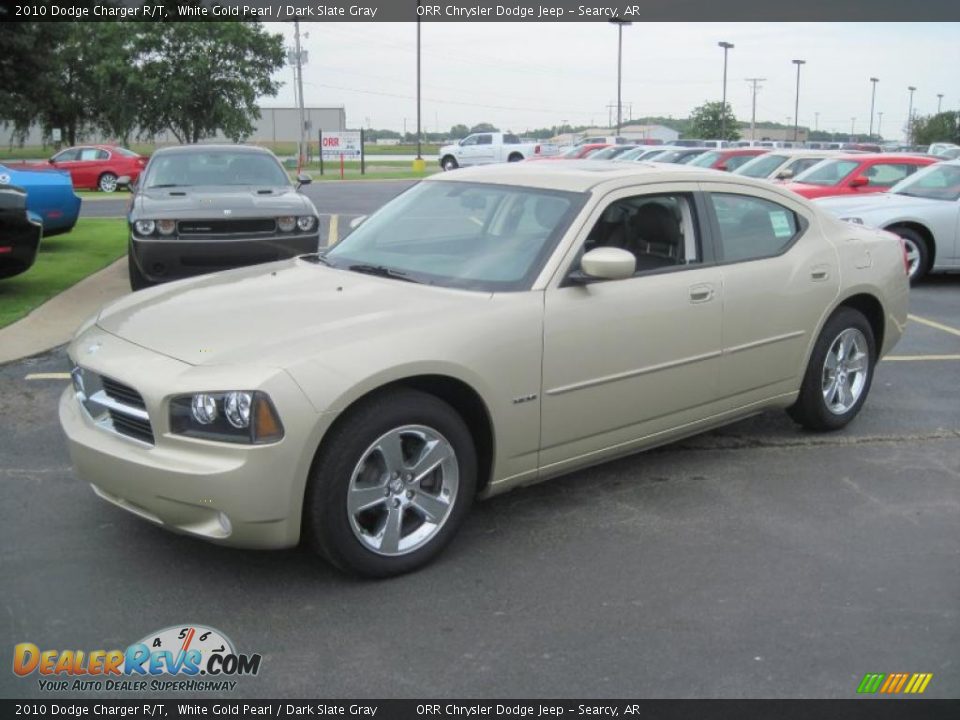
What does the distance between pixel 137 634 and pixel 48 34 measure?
31251 millimetres

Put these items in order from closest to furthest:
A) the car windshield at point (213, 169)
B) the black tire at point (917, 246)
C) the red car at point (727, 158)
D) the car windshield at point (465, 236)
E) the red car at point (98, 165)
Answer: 1. the car windshield at point (465, 236)
2. the car windshield at point (213, 169)
3. the black tire at point (917, 246)
4. the red car at point (727, 158)
5. the red car at point (98, 165)

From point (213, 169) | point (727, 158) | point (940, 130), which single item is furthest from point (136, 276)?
point (940, 130)

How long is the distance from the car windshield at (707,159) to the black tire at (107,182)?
18381 mm

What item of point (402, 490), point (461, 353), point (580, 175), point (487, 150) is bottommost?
point (402, 490)

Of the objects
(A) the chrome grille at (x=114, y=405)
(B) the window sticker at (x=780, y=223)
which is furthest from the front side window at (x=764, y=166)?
(A) the chrome grille at (x=114, y=405)

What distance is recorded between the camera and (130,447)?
376 cm

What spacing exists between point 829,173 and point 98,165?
76.6ft

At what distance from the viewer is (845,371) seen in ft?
19.3

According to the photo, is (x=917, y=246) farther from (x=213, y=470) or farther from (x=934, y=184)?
(x=213, y=470)

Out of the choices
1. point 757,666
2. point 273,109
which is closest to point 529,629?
point 757,666

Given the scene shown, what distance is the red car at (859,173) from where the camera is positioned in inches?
562

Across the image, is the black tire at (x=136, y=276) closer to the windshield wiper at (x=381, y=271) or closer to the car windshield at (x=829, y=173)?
the windshield wiper at (x=381, y=271)

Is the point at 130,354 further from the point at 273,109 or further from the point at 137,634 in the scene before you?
the point at 273,109

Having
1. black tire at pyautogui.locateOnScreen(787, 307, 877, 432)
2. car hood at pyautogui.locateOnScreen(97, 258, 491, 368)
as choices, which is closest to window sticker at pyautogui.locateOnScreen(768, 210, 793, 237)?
black tire at pyautogui.locateOnScreen(787, 307, 877, 432)
